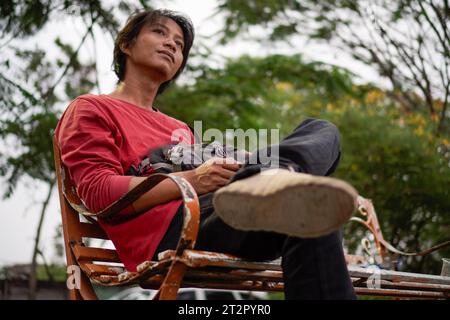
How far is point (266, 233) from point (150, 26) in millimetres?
1277

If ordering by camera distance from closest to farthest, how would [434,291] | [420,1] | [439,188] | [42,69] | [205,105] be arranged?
1. [434,291]
2. [420,1]
3. [439,188]
4. [42,69]
5. [205,105]

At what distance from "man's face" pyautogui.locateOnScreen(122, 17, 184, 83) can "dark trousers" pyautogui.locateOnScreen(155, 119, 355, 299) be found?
85 centimetres

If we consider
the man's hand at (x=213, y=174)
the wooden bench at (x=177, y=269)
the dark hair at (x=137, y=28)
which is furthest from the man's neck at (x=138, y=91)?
the man's hand at (x=213, y=174)

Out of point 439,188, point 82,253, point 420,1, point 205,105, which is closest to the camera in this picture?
point 82,253

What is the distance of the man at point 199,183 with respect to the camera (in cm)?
130

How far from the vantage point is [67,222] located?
206 cm

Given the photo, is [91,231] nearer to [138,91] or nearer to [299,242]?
[138,91]

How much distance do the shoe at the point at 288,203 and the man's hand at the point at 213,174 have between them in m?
0.36

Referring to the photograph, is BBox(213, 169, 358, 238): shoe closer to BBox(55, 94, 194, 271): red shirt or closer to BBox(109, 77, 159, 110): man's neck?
BBox(55, 94, 194, 271): red shirt

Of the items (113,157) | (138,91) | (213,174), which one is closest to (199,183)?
(213,174)

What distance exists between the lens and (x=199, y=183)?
1806 millimetres

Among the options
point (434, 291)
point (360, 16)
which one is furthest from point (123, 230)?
point (360, 16)

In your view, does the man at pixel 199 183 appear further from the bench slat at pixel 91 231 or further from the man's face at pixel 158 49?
the bench slat at pixel 91 231

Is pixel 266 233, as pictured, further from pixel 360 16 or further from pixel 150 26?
pixel 360 16
